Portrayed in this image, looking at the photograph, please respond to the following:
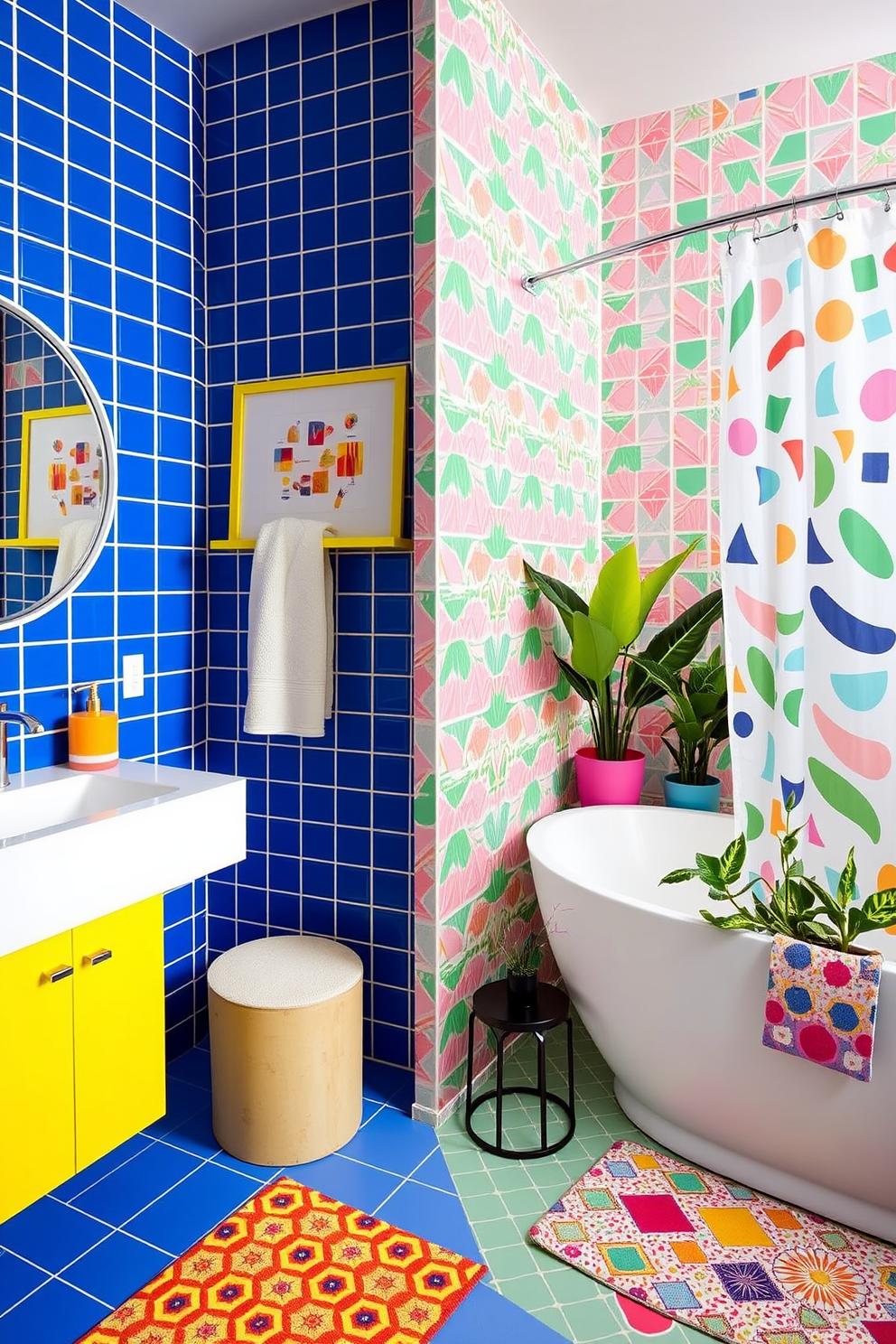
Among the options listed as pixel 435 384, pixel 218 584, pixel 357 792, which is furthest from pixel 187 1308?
pixel 435 384

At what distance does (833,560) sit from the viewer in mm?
2104

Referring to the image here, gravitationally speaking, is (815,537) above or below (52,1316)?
above

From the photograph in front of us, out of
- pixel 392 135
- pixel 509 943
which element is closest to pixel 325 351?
pixel 392 135

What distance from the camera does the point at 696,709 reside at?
2.82 m

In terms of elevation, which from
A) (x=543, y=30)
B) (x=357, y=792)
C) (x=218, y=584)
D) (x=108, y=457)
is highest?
(x=543, y=30)

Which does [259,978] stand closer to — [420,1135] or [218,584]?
[420,1135]

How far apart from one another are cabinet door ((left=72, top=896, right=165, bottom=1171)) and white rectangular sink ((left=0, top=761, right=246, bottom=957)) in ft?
0.39

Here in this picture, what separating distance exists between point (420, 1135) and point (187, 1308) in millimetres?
680

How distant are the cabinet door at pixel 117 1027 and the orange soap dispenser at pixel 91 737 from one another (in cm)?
38

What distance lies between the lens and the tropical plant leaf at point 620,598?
8.68 feet

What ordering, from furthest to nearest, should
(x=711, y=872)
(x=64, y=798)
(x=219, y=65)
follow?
(x=219, y=65) → (x=64, y=798) → (x=711, y=872)

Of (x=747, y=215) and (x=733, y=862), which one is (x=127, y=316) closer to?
(x=747, y=215)

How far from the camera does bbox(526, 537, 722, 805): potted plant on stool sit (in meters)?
2.67

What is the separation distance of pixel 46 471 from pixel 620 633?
5.06 ft
